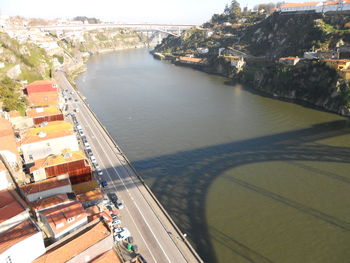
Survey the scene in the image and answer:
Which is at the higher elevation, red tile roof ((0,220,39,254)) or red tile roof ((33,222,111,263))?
red tile roof ((0,220,39,254))

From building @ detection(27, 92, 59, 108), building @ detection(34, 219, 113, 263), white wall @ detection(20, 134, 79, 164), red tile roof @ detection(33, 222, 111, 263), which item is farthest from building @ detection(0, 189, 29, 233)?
building @ detection(27, 92, 59, 108)

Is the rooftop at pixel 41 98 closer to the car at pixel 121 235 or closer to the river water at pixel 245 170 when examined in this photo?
the river water at pixel 245 170

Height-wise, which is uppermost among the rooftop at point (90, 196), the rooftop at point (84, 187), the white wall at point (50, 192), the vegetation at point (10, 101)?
the vegetation at point (10, 101)

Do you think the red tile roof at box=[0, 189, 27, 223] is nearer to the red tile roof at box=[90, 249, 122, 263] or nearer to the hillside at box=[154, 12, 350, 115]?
the red tile roof at box=[90, 249, 122, 263]

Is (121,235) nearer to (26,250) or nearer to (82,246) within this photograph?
(82,246)

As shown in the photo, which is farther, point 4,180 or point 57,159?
point 57,159

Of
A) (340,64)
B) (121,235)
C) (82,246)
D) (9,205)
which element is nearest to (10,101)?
(9,205)

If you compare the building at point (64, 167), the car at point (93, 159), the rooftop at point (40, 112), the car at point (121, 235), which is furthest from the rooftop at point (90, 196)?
the rooftop at point (40, 112)
